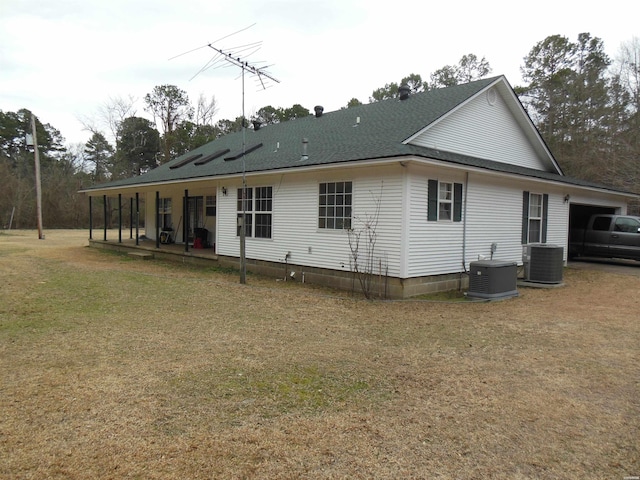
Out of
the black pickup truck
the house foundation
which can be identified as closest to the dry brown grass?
the house foundation

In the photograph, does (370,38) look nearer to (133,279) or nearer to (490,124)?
(490,124)

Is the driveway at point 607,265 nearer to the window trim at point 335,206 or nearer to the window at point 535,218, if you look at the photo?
the window at point 535,218

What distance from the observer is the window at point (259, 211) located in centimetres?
1215

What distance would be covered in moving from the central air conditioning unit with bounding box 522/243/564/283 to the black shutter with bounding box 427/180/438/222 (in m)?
Answer: 3.20

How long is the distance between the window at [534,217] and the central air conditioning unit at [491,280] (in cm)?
379

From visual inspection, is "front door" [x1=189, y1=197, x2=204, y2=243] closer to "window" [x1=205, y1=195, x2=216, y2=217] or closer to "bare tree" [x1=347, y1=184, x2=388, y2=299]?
"window" [x1=205, y1=195, x2=216, y2=217]

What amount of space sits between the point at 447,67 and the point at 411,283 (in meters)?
36.4

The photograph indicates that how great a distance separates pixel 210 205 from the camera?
17.2 metres

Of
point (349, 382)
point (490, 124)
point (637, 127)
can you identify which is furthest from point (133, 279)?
point (637, 127)

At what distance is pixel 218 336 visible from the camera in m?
5.80

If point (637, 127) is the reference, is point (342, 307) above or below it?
below

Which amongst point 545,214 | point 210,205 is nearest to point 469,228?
point 545,214

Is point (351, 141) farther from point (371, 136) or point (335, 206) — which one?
point (335, 206)

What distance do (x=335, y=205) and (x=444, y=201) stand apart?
2.52 m
